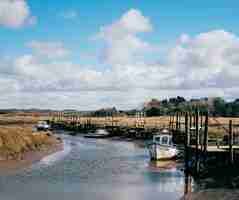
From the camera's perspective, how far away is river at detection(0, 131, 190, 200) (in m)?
32.2

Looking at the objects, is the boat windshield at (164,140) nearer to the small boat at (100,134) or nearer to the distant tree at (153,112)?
the small boat at (100,134)

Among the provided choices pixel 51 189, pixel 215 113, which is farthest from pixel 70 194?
pixel 215 113

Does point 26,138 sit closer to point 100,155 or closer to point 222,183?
point 100,155

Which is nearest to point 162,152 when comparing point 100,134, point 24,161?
point 24,161

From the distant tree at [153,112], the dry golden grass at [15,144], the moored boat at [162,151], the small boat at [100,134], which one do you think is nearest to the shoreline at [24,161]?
the dry golden grass at [15,144]

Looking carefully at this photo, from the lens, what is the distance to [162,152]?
51.9m

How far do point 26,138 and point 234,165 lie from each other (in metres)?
31.0

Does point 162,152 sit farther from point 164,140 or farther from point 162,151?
point 164,140

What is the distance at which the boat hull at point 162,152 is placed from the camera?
170ft

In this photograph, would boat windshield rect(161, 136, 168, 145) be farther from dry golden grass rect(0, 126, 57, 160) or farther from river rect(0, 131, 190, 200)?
dry golden grass rect(0, 126, 57, 160)

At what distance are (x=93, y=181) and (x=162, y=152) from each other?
15.1 metres

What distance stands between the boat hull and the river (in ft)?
3.77

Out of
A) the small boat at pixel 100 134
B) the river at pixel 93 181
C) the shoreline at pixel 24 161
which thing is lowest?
the river at pixel 93 181

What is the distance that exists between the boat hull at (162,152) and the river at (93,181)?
1.15m
